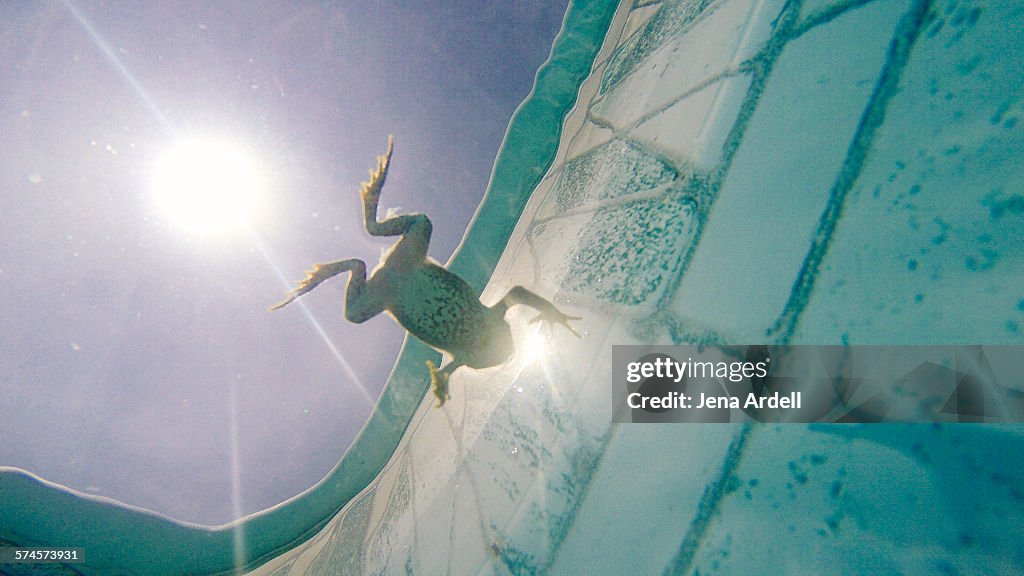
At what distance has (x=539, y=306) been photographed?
2271mm

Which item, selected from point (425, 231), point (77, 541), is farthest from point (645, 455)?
point (77, 541)

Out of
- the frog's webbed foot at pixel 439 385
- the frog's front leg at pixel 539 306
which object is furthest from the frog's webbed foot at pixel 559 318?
the frog's webbed foot at pixel 439 385

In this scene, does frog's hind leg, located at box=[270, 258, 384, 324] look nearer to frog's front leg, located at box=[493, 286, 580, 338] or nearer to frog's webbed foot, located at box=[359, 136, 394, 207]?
frog's webbed foot, located at box=[359, 136, 394, 207]

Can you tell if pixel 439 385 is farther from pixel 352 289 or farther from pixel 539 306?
pixel 352 289

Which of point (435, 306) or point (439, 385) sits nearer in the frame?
point (439, 385)

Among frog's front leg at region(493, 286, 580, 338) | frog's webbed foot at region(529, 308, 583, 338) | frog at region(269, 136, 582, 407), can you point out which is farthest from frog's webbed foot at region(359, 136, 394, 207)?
frog's webbed foot at region(529, 308, 583, 338)

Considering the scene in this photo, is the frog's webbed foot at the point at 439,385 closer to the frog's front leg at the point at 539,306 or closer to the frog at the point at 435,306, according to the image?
the frog at the point at 435,306

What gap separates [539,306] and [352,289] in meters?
1.43

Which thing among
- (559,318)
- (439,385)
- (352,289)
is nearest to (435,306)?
(439,385)

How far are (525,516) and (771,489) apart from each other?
1042 millimetres

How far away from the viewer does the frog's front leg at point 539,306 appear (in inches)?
83.9

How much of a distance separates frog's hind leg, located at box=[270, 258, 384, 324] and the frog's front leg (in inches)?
33.6

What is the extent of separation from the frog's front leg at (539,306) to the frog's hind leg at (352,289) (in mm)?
853

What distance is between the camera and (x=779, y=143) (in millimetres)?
1387
